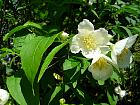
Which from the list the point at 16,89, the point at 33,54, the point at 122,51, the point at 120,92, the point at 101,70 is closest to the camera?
the point at 33,54

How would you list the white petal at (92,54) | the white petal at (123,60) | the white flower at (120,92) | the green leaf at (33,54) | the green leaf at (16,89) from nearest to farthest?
the green leaf at (33,54)
the green leaf at (16,89)
the white petal at (92,54)
the white petal at (123,60)
the white flower at (120,92)

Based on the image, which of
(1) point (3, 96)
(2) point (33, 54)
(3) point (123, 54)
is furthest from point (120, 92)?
(2) point (33, 54)

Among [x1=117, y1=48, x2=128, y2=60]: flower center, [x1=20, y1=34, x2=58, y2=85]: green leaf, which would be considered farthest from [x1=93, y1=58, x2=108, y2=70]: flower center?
[x1=20, y1=34, x2=58, y2=85]: green leaf

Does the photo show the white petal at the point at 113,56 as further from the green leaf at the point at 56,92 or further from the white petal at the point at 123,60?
the green leaf at the point at 56,92

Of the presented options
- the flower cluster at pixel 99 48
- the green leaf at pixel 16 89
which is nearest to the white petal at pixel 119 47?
the flower cluster at pixel 99 48

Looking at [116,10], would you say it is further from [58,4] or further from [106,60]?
[106,60]

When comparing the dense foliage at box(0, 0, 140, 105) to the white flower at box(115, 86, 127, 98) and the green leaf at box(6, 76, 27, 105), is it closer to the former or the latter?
the green leaf at box(6, 76, 27, 105)

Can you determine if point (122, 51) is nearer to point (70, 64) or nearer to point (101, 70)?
point (101, 70)
